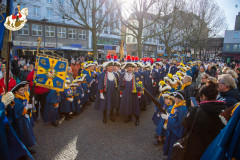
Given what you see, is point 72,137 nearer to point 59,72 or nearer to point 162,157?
point 59,72

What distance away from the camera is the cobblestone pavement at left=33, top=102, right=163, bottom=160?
3.69m

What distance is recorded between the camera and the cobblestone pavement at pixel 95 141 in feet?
12.1

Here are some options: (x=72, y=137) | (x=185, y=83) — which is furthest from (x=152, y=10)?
(x=72, y=137)

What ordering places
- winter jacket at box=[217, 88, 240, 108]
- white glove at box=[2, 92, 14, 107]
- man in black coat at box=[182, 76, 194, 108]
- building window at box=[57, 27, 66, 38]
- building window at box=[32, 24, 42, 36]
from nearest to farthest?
white glove at box=[2, 92, 14, 107], winter jacket at box=[217, 88, 240, 108], man in black coat at box=[182, 76, 194, 108], building window at box=[32, 24, 42, 36], building window at box=[57, 27, 66, 38]

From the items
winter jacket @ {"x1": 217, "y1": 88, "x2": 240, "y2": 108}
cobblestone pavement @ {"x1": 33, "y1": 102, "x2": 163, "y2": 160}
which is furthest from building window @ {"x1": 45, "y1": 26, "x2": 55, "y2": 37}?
winter jacket @ {"x1": 217, "y1": 88, "x2": 240, "y2": 108}

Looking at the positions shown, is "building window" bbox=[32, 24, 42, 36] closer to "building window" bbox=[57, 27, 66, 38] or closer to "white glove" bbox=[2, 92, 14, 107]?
"building window" bbox=[57, 27, 66, 38]

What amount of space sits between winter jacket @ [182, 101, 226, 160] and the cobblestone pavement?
1.57 metres

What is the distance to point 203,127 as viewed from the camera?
218 centimetres

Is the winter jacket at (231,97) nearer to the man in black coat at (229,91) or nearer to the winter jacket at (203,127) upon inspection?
the man in black coat at (229,91)

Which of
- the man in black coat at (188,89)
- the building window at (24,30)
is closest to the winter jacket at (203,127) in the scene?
the man in black coat at (188,89)

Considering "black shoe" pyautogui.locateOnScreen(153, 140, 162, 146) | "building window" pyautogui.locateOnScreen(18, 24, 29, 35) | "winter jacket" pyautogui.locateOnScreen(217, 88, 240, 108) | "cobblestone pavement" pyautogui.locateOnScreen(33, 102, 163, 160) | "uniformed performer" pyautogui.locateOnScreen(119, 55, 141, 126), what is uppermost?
"building window" pyautogui.locateOnScreen(18, 24, 29, 35)

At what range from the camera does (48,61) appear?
179 inches

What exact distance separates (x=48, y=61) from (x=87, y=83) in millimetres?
2839

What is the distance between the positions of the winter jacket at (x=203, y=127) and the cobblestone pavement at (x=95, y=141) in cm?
157
